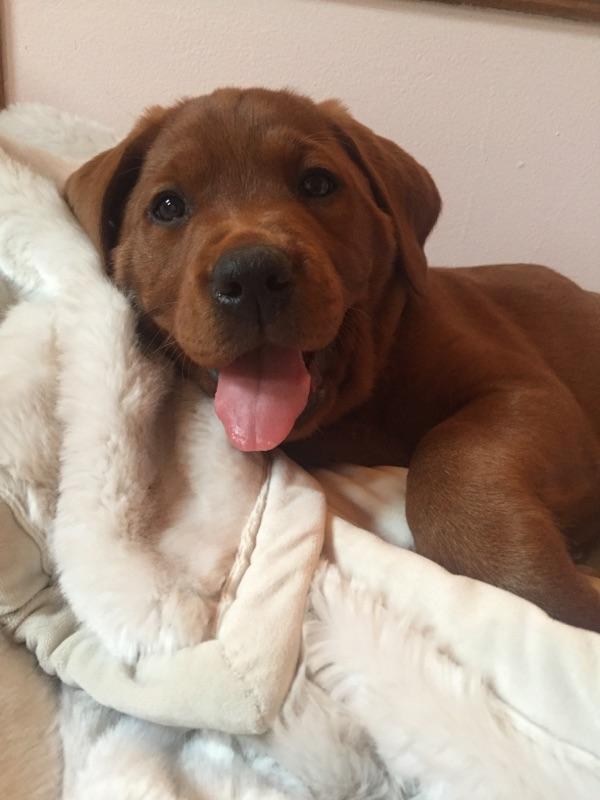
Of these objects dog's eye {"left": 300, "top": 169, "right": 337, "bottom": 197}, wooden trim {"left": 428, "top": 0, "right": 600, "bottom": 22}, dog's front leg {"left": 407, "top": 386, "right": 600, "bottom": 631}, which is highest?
wooden trim {"left": 428, "top": 0, "right": 600, "bottom": 22}

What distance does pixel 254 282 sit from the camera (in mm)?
1068

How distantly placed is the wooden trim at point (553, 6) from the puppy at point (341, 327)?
38.9 inches

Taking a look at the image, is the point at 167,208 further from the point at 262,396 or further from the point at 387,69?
the point at 387,69

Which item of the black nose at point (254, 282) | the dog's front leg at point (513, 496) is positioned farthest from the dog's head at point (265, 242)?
the dog's front leg at point (513, 496)

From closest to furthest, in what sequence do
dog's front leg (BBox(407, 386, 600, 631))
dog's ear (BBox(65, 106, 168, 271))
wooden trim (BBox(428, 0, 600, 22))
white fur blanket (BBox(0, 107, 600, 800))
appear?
white fur blanket (BBox(0, 107, 600, 800)), dog's front leg (BBox(407, 386, 600, 631)), dog's ear (BBox(65, 106, 168, 271)), wooden trim (BBox(428, 0, 600, 22))

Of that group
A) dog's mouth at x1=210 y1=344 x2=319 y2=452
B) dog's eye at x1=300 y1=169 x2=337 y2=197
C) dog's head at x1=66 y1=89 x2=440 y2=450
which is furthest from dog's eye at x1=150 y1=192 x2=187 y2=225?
dog's mouth at x1=210 y1=344 x2=319 y2=452

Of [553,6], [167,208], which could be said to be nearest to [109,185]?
[167,208]

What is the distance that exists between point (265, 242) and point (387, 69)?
1.46 m

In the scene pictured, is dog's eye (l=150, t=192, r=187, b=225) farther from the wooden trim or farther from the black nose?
the wooden trim

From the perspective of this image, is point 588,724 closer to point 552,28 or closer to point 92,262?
point 92,262

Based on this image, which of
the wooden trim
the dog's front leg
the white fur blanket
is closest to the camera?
the white fur blanket

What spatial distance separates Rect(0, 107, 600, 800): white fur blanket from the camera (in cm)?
80

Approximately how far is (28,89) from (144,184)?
3.88ft

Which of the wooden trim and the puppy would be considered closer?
the puppy
